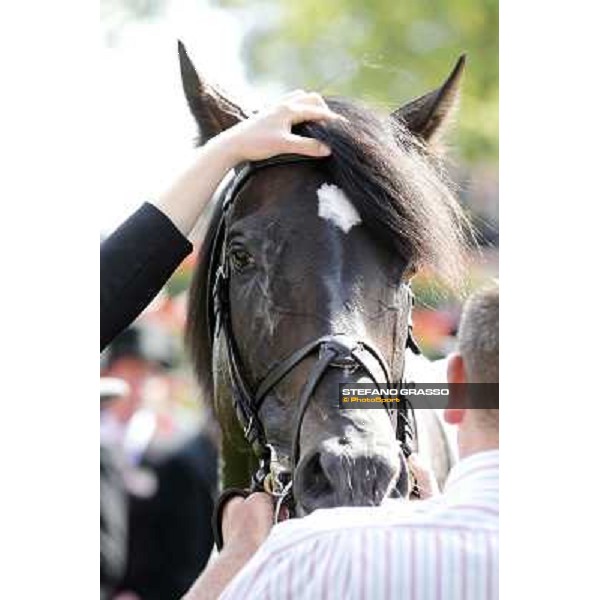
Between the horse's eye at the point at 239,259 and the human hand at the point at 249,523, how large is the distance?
36 cm

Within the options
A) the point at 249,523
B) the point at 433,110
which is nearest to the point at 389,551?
the point at 249,523

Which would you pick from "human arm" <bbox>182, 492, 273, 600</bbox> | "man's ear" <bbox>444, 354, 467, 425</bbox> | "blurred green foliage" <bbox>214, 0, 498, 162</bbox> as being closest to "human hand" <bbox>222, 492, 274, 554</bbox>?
"human arm" <bbox>182, 492, 273, 600</bbox>

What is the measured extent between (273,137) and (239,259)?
205mm

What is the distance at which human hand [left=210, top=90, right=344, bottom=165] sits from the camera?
6.50 feet

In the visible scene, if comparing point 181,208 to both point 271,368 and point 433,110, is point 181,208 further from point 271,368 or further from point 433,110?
point 433,110

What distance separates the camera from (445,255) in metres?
1.99

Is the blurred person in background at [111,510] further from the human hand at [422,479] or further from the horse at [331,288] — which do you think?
the human hand at [422,479]

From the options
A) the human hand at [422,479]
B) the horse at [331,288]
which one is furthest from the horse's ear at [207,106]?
the human hand at [422,479]

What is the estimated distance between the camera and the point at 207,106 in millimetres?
2166

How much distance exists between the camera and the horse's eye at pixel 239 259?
6.63ft
